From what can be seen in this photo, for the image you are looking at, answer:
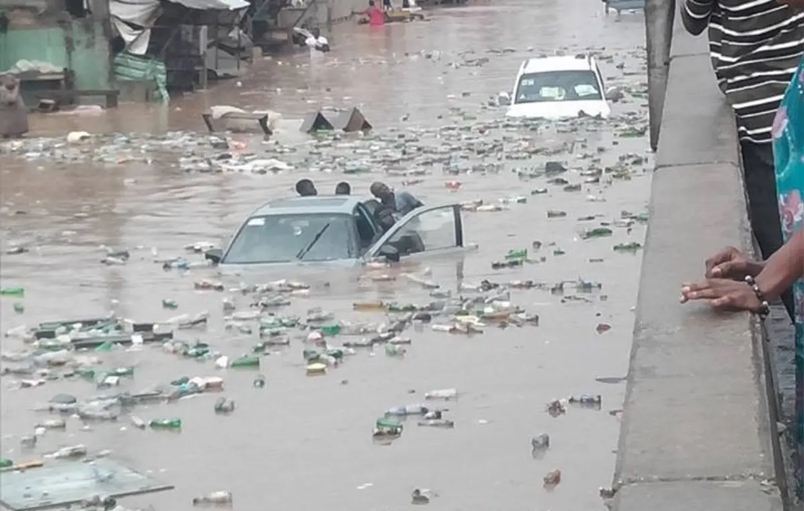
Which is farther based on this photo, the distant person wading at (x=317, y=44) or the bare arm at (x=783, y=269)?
the distant person wading at (x=317, y=44)

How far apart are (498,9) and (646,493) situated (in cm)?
7231

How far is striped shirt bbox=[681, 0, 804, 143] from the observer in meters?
4.64

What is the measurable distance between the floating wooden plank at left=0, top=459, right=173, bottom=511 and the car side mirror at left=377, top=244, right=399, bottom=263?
6.38m

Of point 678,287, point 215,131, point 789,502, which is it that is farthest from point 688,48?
point 215,131

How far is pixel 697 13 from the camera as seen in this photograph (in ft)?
15.8

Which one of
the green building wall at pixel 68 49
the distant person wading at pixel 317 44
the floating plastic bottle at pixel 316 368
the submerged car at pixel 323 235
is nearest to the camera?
the floating plastic bottle at pixel 316 368

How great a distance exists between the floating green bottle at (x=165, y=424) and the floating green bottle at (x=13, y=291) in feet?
19.3

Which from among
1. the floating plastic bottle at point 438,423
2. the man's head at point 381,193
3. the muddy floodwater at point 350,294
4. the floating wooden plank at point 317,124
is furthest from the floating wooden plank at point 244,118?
the floating plastic bottle at point 438,423

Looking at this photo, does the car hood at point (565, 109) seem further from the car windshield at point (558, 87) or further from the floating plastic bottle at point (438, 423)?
the floating plastic bottle at point (438, 423)

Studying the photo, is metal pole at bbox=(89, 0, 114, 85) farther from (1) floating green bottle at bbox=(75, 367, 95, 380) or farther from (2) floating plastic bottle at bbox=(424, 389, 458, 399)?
(2) floating plastic bottle at bbox=(424, 389, 458, 399)

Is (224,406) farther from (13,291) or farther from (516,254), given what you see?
(516,254)

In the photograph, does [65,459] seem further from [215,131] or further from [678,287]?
[215,131]

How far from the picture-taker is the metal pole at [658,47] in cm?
730

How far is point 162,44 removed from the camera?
132ft
